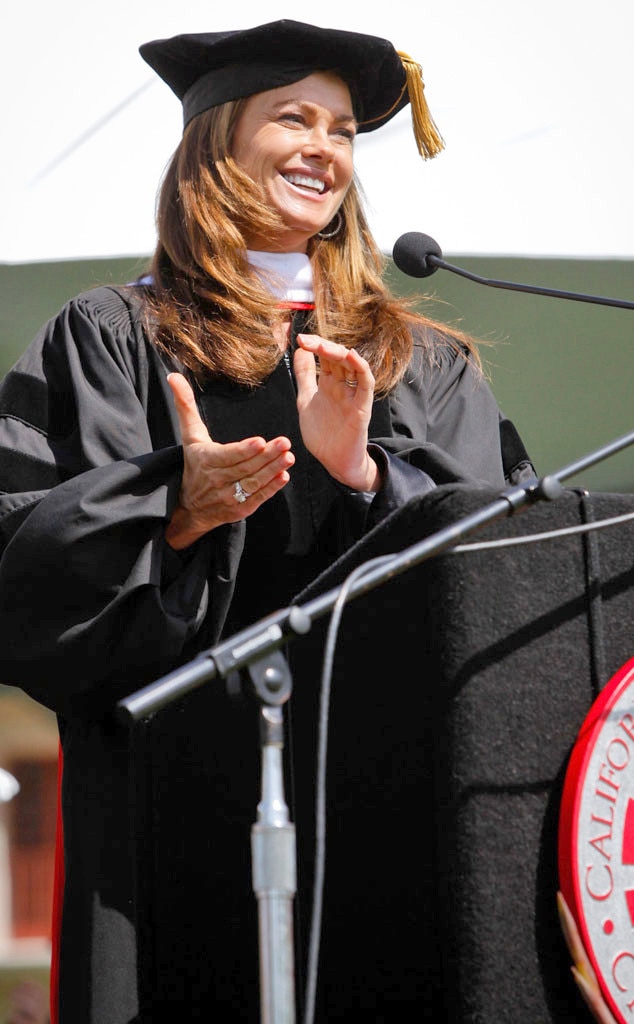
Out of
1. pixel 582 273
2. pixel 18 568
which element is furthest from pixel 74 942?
pixel 582 273

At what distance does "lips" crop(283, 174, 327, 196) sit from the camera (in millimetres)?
2754

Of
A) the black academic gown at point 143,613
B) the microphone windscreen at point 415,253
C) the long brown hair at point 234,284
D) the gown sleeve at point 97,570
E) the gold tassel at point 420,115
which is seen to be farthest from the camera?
the gold tassel at point 420,115

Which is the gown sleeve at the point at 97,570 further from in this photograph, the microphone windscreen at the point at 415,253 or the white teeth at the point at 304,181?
the white teeth at the point at 304,181

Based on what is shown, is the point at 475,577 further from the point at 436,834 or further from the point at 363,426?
the point at 363,426

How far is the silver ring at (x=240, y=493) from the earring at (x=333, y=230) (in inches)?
37.3

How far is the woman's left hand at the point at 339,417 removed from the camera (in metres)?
2.16

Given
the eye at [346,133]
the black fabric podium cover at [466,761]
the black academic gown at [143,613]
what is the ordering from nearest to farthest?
the black fabric podium cover at [466,761]
the black academic gown at [143,613]
the eye at [346,133]

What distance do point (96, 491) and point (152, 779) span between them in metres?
0.44

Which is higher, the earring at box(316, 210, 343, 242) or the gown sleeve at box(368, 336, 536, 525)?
the earring at box(316, 210, 343, 242)

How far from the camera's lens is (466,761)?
1.45 meters

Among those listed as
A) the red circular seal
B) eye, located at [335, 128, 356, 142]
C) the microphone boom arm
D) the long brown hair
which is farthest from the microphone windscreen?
the red circular seal

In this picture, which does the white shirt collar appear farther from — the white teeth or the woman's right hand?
the woman's right hand

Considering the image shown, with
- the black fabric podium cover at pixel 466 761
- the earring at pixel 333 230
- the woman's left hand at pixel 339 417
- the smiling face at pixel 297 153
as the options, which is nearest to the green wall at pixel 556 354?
the earring at pixel 333 230

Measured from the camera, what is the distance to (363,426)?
2197mm
